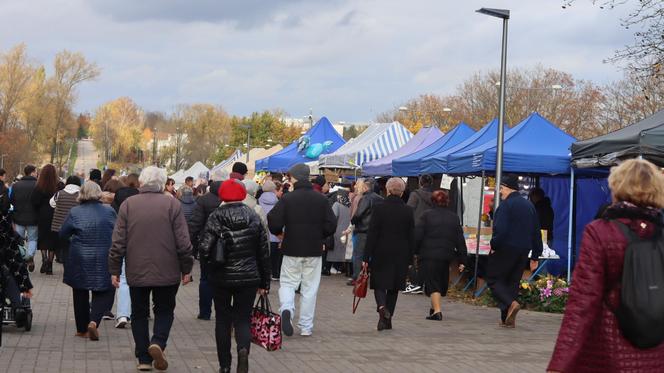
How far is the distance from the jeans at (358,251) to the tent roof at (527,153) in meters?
1.96

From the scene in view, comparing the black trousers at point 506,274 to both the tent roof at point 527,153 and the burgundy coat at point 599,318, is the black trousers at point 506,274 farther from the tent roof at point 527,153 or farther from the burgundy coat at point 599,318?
the burgundy coat at point 599,318

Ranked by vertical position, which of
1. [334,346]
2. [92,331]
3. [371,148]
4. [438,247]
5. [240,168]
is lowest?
[334,346]

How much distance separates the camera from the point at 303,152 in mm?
35344

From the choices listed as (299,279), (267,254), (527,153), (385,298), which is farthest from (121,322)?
(527,153)

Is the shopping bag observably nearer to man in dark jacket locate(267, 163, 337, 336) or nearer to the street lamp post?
man in dark jacket locate(267, 163, 337, 336)

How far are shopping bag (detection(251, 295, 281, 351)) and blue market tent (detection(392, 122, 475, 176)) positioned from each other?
11574 millimetres

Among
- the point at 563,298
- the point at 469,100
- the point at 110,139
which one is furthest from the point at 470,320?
the point at 110,139

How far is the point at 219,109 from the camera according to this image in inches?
6068

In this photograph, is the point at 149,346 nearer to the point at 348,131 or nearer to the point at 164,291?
the point at 164,291

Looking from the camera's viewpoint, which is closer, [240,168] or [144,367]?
[144,367]

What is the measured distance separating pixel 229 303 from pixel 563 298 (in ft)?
25.3

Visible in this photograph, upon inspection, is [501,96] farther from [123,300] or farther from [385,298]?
[123,300]

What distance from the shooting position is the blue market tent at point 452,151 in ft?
62.9

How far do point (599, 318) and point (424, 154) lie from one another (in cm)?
1667
